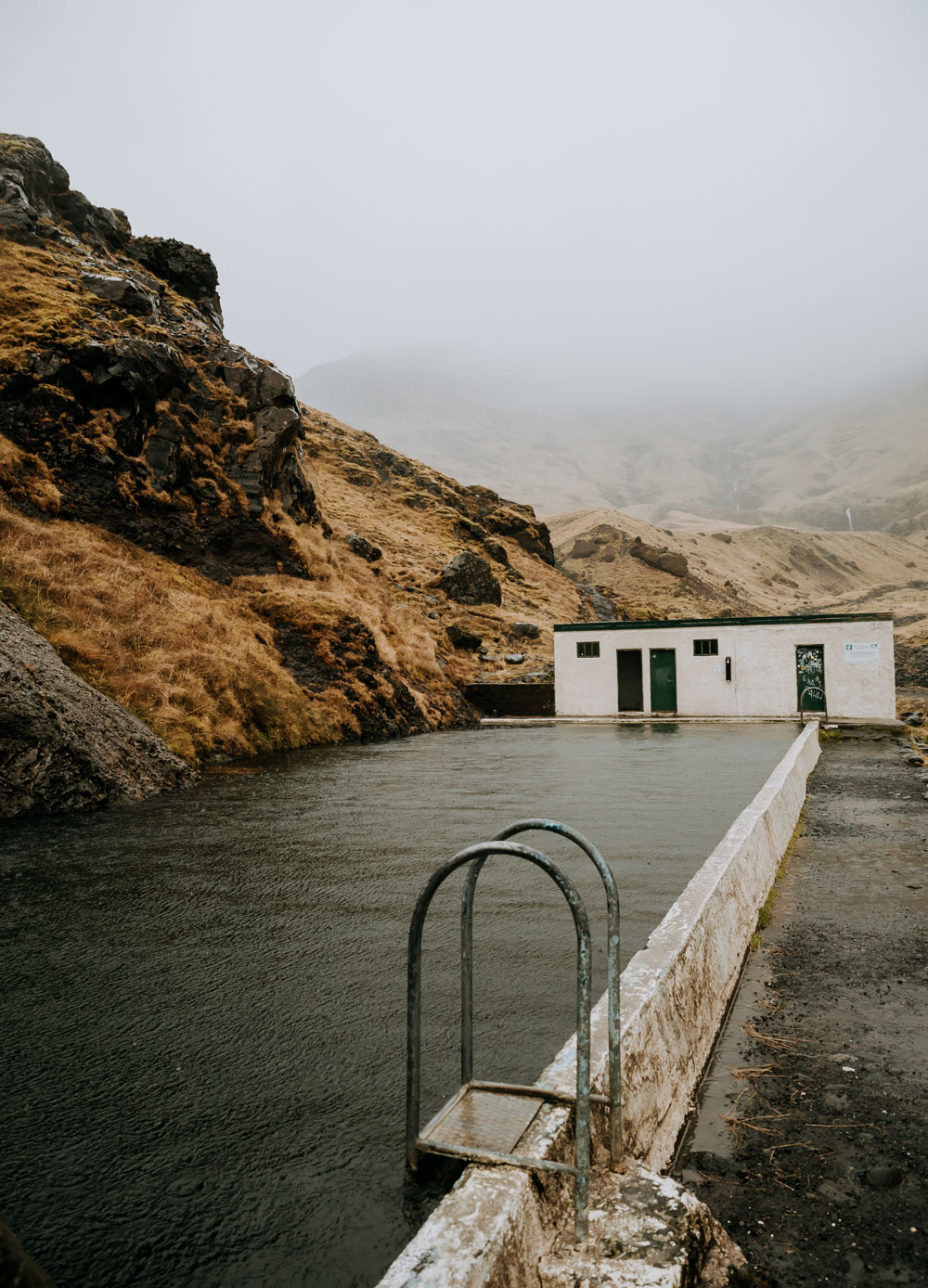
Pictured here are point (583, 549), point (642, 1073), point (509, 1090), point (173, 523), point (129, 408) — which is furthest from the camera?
point (583, 549)

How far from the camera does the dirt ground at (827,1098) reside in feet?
9.18

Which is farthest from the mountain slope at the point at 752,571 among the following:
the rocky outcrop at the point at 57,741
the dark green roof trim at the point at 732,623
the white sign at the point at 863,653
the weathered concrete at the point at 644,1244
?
the weathered concrete at the point at 644,1244

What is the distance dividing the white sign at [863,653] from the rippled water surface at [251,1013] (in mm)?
19906

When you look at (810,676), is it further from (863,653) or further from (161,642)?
Answer: (161,642)

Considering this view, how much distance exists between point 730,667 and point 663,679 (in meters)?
2.58

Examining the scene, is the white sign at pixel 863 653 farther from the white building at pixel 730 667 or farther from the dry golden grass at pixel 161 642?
the dry golden grass at pixel 161 642

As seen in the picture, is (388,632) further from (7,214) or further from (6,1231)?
(6,1231)

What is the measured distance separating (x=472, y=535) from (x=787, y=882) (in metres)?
54.3

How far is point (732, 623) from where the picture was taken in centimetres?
2939

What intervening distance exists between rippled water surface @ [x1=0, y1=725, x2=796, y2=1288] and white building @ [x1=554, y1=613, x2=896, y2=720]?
1986 centimetres

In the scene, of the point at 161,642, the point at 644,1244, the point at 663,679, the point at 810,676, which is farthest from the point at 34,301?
the point at 644,1244

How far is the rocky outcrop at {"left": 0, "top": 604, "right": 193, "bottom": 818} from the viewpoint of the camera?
9375 mm

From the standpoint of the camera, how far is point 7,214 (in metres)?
30.2

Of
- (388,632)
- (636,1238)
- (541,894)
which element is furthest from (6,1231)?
(388,632)
